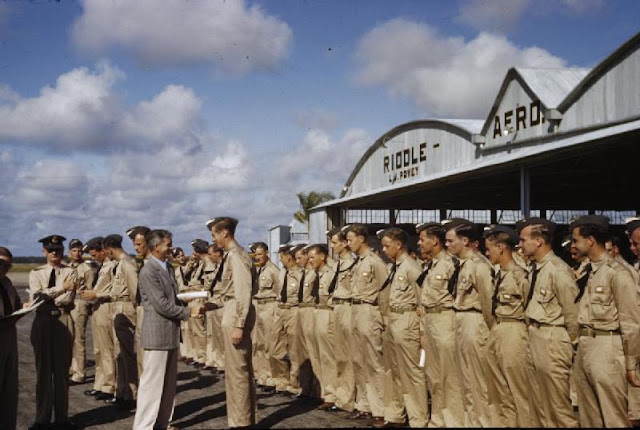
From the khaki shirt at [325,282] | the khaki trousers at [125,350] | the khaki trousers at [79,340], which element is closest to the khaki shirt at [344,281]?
the khaki shirt at [325,282]

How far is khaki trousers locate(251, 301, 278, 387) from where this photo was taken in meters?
10.8

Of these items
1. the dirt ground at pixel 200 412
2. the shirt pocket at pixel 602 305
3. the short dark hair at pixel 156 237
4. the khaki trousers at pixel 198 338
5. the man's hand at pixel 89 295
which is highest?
the short dark hair at pixel 156 237

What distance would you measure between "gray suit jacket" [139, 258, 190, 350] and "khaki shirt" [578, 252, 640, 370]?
4110mm

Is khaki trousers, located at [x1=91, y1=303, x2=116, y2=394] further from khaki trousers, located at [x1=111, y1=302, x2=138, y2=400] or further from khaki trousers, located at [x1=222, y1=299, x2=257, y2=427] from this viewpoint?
khaki trousers, located at [x1=222, y1=299, x2=257, y2=427]

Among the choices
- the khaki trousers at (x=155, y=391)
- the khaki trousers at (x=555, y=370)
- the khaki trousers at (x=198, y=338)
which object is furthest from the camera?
the khaki trousers at (x=198, y=338)

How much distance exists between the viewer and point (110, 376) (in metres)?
9.94

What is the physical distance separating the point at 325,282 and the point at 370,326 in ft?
6.08

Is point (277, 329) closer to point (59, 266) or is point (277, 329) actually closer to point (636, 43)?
point (59, 266)

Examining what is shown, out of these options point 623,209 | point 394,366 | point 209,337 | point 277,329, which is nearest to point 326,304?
point 277,329

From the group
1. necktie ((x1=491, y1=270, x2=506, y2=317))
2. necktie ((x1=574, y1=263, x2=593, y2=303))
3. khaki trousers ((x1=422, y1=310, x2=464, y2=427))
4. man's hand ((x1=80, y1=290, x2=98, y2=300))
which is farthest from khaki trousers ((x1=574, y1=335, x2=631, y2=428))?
man's hand ((x1=80, y1=290, x2=98, y2=300))

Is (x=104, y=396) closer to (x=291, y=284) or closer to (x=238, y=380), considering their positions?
(x=291, y=284)

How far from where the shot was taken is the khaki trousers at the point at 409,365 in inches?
294

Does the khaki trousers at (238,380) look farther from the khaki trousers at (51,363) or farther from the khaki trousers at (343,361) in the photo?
the khaki trousers at (51,363)

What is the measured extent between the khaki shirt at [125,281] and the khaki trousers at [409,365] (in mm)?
3952
